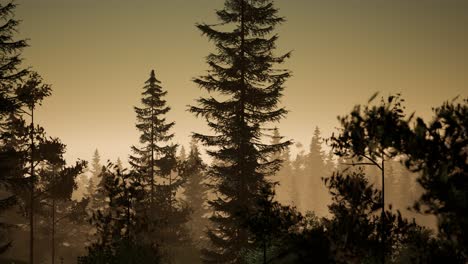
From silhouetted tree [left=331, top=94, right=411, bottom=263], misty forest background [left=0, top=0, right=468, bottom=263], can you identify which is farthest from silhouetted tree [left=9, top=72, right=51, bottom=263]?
silhouetted tree [left=331, top=94, right=411, bottom=263]

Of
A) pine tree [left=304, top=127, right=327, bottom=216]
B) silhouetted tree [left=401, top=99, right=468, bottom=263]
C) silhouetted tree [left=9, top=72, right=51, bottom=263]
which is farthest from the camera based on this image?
pine tree [left=304, top=127, right=327, bottom=216]

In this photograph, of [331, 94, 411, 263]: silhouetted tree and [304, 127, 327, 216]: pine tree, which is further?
[304, 127, 327, 216]: pine tree

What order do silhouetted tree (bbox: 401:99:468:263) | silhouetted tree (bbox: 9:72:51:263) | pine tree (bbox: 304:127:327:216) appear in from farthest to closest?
pine tree (bbox: 304:127:327:216) → silhouetted tree (bbox: 9:72:51:263) → silhouetted tree (bbox: 401:99:468:263)

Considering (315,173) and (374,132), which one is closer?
(374,132)

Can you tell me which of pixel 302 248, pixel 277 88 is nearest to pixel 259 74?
pixel 277 88

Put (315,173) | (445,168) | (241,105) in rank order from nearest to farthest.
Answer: (445,168) → (241,105) → (315,173)

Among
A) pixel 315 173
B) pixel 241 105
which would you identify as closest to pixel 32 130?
pixel 241 105

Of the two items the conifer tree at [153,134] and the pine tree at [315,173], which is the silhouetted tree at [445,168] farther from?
the pine tree at [315,173]

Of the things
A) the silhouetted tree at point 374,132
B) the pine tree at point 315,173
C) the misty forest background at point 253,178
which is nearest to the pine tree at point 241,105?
the misty forest background at point 253,178

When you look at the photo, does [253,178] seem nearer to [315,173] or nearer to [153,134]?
[153,134]

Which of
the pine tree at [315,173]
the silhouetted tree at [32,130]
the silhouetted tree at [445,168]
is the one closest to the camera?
the silhouetted tree at [445,168]

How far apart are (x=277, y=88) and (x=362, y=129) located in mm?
8899

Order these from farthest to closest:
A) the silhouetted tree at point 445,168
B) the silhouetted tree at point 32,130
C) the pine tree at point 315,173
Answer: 1. the pine tree at point 315,173
2. the silhouetted tree at point 32,130
3. the silhouetted tree at point 445,168

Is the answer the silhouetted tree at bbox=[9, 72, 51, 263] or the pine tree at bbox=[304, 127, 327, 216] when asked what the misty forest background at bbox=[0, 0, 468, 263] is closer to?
the silhouetted tree at bbox=[9, 72, 51, 263]
